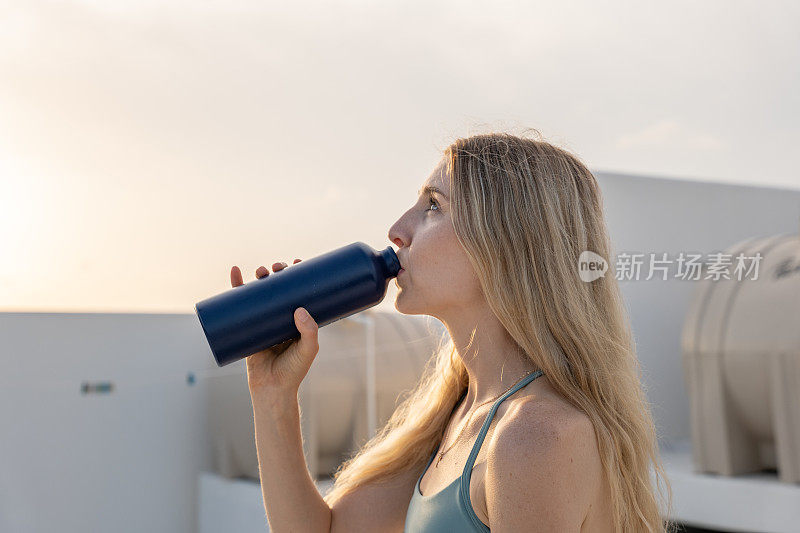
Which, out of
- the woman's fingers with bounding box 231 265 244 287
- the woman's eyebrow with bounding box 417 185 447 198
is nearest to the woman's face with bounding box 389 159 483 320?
the woman's eyebrow with bounding box 417 185 447 198

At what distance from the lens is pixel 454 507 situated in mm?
1548

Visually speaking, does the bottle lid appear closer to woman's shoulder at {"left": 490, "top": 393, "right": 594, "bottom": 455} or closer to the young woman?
the young woman

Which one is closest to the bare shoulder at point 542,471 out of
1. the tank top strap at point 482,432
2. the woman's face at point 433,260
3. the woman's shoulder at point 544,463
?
the woman's shoulder at point 544,463

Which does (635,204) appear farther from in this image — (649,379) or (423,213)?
(423,213)

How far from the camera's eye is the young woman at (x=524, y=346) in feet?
4.76

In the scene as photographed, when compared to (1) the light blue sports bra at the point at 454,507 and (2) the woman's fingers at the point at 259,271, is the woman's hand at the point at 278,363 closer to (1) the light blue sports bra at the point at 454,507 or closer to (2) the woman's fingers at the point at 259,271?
(2) the woman's fingers at the point at 259,271

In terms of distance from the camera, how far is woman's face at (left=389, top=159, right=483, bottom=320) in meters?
1.73

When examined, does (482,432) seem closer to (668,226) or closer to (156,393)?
(668,226)

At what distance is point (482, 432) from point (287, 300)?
21.4 inches

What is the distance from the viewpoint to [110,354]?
6918 mm
